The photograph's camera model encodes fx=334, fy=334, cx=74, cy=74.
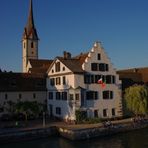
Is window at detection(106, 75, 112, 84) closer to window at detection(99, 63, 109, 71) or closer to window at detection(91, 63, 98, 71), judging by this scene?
window at detection(99, 63, 109, 71)

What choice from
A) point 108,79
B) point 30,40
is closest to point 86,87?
point 108,79

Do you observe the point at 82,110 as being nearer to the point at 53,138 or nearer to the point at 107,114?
the point at 107,114

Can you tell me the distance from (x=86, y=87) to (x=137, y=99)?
8713mm

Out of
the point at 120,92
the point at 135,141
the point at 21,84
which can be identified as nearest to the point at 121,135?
the point at 135,141

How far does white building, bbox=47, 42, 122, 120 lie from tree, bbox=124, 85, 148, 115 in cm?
297

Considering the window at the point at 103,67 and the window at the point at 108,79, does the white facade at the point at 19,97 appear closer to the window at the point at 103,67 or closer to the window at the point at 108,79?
the window at the point at 103,67

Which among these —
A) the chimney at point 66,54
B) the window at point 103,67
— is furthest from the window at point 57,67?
the window at point 103,67

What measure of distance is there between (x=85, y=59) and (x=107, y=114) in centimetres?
1022

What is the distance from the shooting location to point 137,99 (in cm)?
5547

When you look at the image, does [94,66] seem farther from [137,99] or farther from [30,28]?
[30,28]

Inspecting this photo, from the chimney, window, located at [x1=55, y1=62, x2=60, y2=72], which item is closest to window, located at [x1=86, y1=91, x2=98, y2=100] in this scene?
window, located at [x1=55, y1=62, x2=60, y2=72]

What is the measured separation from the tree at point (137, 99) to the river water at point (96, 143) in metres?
9.29

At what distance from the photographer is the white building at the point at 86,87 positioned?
54406 mm

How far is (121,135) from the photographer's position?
4734 centimetres
